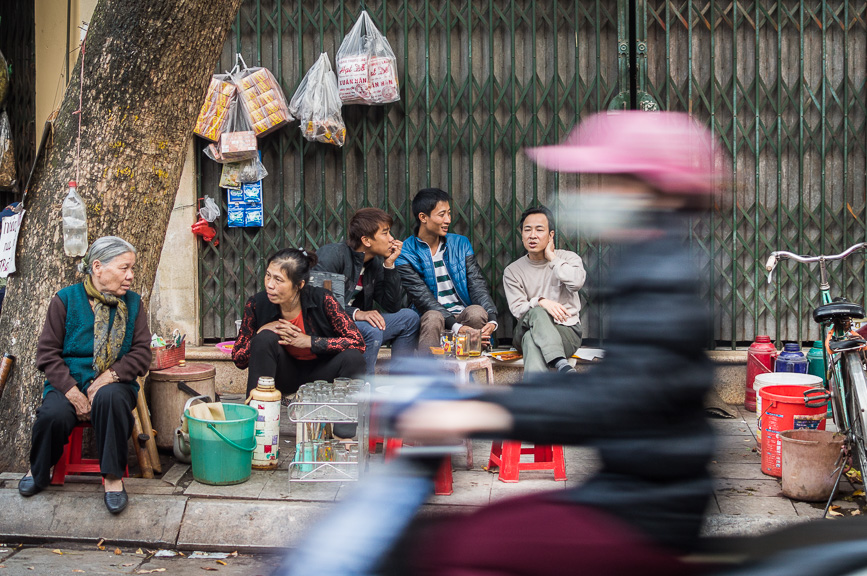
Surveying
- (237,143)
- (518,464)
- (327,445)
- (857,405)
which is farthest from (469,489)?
(237,143)

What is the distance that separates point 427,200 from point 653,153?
4.68 metres

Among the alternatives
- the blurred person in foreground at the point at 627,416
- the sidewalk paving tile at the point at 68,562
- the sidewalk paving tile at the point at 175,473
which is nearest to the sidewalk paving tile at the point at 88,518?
the sidewalk paving tile at the point at 68,562

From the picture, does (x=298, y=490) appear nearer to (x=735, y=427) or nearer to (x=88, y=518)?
(x=88, y=518)

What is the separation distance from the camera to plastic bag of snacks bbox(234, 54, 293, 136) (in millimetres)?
6855

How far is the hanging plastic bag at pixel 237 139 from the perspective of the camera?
687cm

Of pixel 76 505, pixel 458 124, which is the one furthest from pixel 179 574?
pixel 458 124

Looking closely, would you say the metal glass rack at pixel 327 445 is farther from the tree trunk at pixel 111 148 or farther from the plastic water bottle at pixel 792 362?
the plastic water bottle at pixel 792 362

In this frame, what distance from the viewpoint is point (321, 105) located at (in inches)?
266

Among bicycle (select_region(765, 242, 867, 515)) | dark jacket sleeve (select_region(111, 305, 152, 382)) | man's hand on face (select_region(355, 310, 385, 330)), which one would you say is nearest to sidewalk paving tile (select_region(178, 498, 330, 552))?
dark jacket sleeve (select_region(111, 305, 152, 382))

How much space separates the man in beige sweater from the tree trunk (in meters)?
2.62

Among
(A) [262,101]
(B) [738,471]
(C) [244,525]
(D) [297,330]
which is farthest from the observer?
(A) [262,101]

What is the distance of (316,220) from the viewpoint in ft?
23.4

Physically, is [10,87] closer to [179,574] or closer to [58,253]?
[58,253]

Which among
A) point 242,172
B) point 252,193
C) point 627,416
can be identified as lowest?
point 627,416
